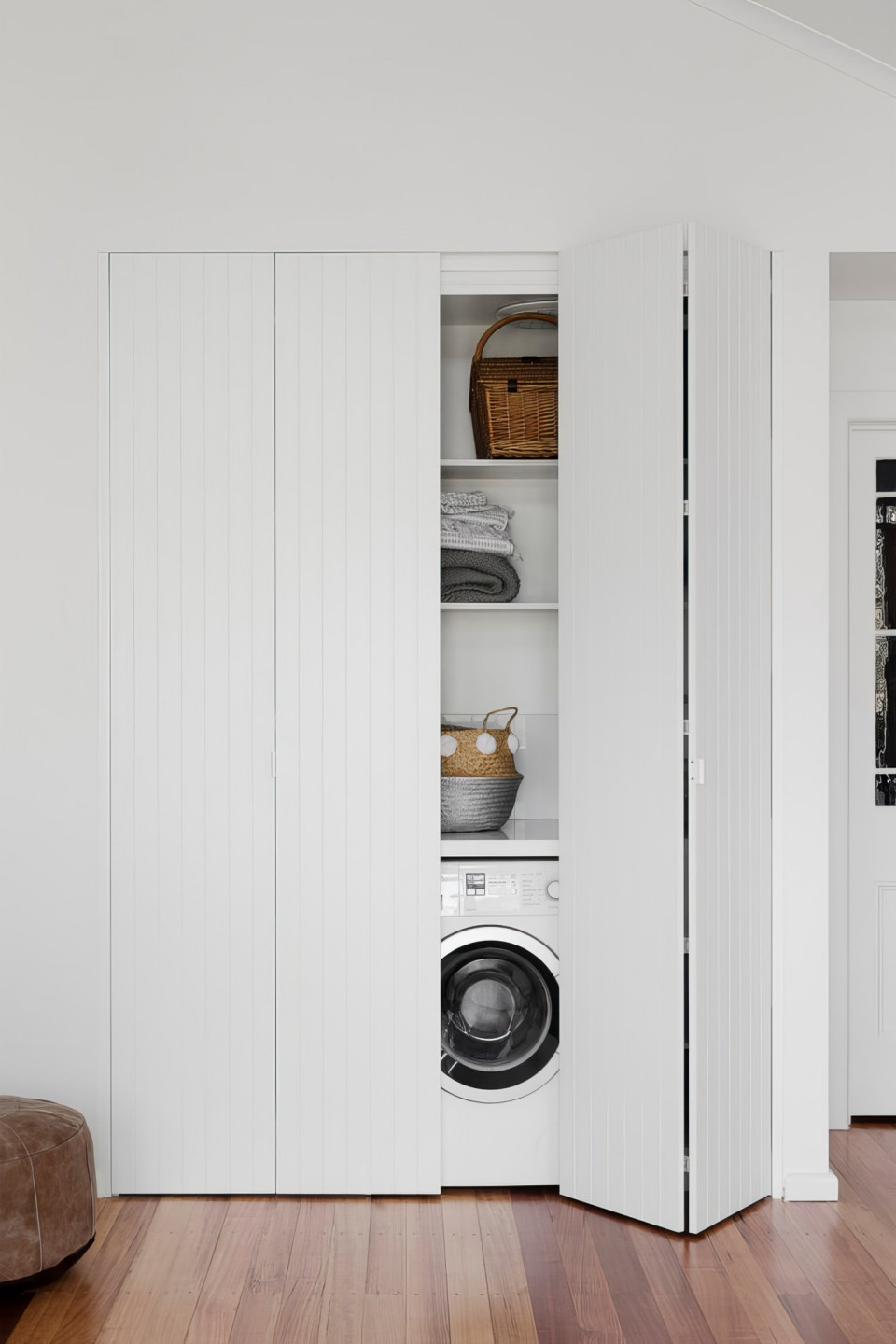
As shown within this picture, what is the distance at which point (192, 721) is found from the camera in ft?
9.04

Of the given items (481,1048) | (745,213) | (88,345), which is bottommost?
(481,1048)

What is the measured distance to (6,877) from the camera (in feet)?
9.05

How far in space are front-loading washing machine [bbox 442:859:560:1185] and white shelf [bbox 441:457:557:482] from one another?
3.47 ft

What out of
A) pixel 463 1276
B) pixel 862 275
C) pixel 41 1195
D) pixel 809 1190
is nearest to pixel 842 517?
pixel 862 275

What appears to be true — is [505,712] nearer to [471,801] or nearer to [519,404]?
[471,801]

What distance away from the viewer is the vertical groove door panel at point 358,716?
274 cm

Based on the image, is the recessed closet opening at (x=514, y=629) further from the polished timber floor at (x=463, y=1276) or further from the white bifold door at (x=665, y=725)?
the polished timber floor at (x=463, y=1276)

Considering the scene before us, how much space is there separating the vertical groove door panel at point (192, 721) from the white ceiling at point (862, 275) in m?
1.53

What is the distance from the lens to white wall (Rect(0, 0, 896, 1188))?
2730 mm

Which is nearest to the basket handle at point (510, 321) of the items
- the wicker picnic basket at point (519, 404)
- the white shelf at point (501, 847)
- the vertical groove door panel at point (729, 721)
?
the wicker picnic basket at point (519, 404)

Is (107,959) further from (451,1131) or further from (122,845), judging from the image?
(451,1131)

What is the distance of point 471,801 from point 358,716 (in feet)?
1.37

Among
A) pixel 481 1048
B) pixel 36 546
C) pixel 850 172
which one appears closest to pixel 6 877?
pixel 36 546

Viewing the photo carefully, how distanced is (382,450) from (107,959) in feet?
4.86
